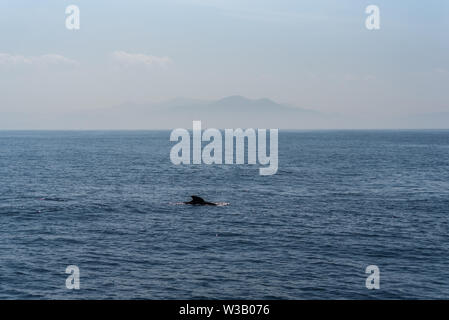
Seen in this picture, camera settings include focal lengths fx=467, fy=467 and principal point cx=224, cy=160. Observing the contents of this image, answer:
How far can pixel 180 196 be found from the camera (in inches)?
3221

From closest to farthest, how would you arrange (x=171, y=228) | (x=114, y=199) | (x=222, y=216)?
(x=171, y=228) < (x=222, y=216) < (x=114, y=199)

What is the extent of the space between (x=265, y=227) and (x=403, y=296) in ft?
76.7

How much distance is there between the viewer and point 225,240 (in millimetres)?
52000

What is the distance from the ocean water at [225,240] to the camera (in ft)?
126

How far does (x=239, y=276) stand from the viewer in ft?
134

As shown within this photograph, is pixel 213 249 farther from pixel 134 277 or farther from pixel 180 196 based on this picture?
pixel 180 196

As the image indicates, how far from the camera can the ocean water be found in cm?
3847

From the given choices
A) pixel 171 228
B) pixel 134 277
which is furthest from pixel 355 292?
pixel 171 228

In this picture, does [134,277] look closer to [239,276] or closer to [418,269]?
[239,276]
